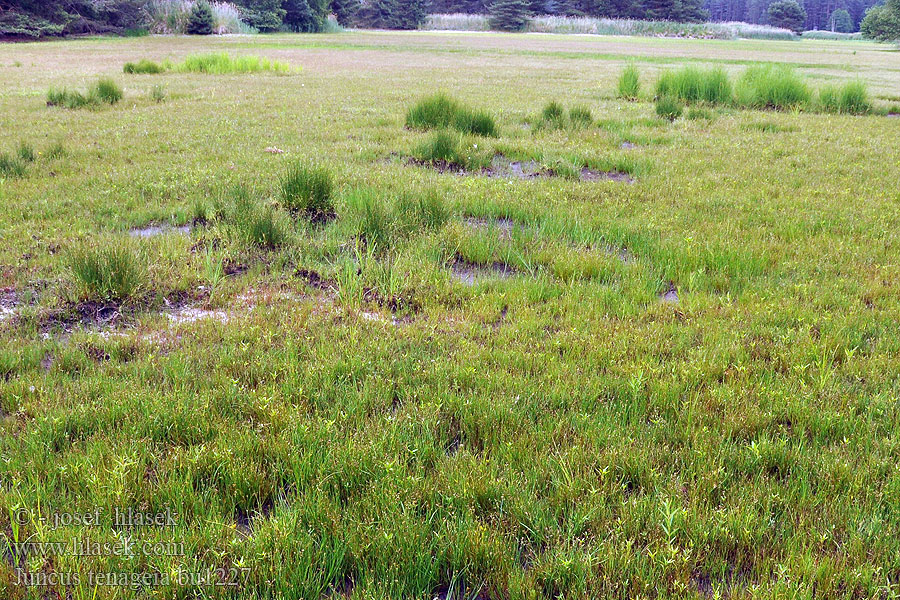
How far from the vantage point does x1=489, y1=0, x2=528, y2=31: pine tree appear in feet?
229

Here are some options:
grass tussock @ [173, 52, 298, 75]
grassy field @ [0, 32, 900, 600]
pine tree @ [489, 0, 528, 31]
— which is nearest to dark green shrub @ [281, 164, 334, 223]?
grassy field @ [0, 32, 900, 600]

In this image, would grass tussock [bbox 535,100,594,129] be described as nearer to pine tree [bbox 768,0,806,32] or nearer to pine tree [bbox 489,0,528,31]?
pine tree [bbox 489,0,528,31]

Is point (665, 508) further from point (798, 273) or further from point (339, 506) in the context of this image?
point (798, 273)

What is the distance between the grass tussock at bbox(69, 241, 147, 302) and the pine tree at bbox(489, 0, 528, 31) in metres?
73.0

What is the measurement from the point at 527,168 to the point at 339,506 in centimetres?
674

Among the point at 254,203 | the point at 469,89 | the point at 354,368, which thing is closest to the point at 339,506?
the point at 354,368

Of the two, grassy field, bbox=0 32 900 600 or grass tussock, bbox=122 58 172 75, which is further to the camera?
grass tussock, bbox=122 58 172 75

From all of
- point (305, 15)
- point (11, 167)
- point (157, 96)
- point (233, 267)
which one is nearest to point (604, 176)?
point (233, 267)

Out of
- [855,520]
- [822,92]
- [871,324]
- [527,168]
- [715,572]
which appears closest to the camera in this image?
[715,572]

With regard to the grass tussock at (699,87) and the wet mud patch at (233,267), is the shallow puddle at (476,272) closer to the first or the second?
the wet mud patch at (233,267)

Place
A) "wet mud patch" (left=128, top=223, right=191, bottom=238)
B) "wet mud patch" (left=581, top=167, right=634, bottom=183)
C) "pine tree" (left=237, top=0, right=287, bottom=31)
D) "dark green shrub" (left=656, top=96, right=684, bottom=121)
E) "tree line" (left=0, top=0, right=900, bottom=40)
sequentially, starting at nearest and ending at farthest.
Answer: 1. "wet mud patch" (left=128, top=223, right=191, bottom=238)
2. "wet mud patch" (left=581, top=167, right=634, bottom=183)
3. "dark green shrub" (left=656, top=96, right=684, bottom=121)
4. "tree line" (left=0, top=0, right=900, bottom=40)
5. "pine tree" (left=237, top=0, right=287, bottom=31)

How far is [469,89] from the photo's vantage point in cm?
1700

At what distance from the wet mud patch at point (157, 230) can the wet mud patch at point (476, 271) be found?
2530 mm

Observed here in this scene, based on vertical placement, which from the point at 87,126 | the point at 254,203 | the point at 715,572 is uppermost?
the point at 87,126
